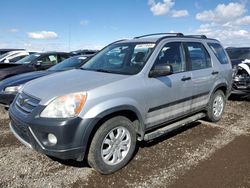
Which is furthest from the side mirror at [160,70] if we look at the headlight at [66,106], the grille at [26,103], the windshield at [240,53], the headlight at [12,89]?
the windshield at [240,53]

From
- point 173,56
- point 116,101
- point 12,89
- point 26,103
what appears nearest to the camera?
point 116,101

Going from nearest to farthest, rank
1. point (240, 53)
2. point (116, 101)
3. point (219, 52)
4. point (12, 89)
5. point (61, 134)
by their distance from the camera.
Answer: point (61, 134), point (116, 101), point (219, 52), point (12, 89), point (240, 53)

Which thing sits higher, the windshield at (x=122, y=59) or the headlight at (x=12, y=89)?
the windshield at (x=122, y=59)

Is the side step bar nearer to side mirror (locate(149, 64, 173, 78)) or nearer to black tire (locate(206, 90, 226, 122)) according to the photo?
black tire (locate(206, 90, 226, 122))

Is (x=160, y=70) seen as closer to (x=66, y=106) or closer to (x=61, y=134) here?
(x=66, y=106)

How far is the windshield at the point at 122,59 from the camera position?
13.0 feet

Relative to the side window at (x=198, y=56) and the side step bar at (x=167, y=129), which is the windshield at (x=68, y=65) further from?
the side step bar at (x=167, y=129)

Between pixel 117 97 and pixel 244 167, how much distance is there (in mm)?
2059

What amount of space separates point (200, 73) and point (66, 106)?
111 inches

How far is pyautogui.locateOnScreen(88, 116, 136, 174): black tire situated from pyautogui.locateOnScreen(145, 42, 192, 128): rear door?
0.44 meters

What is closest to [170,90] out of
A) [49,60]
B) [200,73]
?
[200,73]

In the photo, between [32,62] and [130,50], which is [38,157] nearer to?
[130,50]

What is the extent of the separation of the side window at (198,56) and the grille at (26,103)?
284 centimetres

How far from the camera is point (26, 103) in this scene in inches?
136
